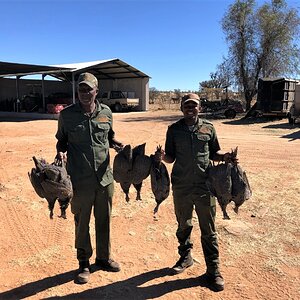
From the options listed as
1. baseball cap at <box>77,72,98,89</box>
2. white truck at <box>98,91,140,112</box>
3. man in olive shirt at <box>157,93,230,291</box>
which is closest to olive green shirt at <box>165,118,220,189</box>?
man in olive shirt at <box>157,93,230,291</box>

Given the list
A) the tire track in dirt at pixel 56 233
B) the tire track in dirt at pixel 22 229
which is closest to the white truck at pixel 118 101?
the tire track in dirt at pixel 22 229

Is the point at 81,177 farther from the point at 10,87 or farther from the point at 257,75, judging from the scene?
the point at 10,87

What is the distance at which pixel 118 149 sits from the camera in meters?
4.34

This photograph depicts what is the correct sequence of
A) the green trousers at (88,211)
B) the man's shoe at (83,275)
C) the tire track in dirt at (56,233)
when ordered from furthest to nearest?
1. the tire track in dirt at (56,233)
2. the man's shoe at (83,275)
3. the green trousers at (88,211)

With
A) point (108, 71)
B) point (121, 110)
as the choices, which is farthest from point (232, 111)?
point (108, 71)

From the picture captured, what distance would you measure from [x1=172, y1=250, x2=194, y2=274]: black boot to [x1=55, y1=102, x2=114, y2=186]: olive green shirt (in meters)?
1.38

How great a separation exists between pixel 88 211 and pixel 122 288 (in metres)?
0.97

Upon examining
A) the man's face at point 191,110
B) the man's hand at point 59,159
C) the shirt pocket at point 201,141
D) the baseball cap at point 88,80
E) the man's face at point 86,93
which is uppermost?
the baseball cap at point 88,80

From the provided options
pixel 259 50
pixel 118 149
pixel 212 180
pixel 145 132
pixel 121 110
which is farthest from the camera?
pixel 121 110

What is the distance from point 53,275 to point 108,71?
34.2 metres

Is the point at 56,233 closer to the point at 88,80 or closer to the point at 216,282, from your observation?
the point at 216,282

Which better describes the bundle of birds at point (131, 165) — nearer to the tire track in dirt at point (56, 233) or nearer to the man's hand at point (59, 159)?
the man's hand at point (59, 159)

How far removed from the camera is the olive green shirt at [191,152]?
3.98 meters

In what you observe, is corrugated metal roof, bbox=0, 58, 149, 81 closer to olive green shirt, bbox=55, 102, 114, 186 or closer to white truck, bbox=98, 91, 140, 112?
white truck, bbox=98, 91, 140, 112
